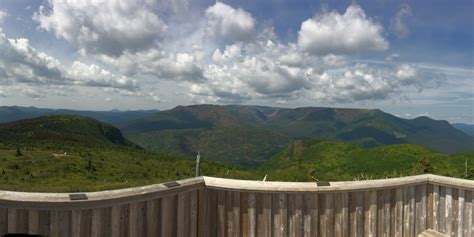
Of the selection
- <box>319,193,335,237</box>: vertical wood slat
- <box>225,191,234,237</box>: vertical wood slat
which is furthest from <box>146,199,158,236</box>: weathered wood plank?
<box>319,193,335,237</box>: vertical wood slat

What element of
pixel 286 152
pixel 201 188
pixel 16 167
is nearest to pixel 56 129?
pixel 16 167

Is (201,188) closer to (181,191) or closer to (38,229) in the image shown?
(181,191)

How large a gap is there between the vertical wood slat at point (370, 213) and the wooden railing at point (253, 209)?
0.01 metres

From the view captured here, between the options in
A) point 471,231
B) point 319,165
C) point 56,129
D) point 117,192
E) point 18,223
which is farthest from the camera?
point 56,129

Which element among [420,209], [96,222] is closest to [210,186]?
[96,222]

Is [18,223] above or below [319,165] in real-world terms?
above

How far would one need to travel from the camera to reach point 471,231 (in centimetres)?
527

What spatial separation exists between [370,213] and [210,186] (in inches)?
79.7

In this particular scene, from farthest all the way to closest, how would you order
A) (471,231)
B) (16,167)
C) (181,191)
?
(16,167) < (471,231) < (181,191)

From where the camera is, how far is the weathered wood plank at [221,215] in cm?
445

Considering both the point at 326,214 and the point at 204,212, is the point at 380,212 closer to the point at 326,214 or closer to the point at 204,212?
the point at 326,214

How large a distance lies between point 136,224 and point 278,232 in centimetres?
160

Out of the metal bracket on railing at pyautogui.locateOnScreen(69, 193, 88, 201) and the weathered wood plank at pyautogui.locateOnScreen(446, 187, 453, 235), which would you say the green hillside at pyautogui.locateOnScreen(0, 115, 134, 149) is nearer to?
the metal bracket on railing at pyautogui.locateOnScreen(69, 193, 88, 201)

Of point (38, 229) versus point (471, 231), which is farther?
point (471, 231)
